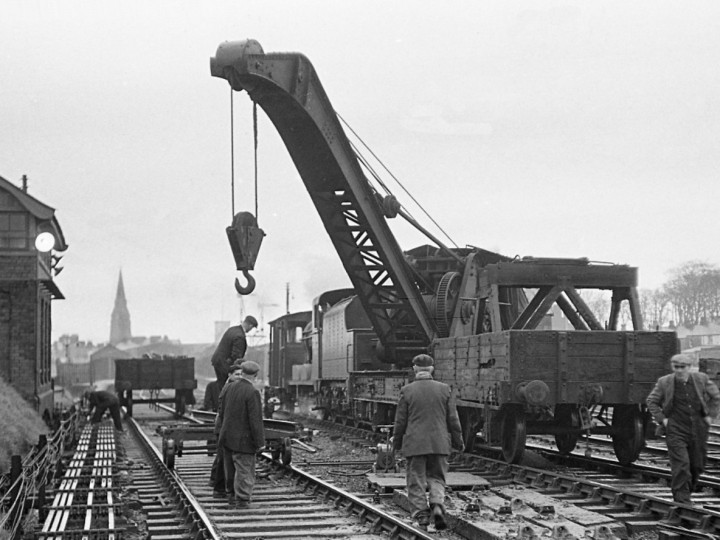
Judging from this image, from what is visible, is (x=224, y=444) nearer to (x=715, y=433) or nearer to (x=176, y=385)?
(x=715, y=433)

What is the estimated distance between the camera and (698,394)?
9633 mm

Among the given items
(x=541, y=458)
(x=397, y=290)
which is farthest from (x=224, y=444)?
(x=397, y=290)

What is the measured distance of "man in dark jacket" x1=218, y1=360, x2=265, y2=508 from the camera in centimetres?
1040

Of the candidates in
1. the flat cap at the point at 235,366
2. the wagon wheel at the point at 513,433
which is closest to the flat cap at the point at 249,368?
the flat cap at the point at 235,366

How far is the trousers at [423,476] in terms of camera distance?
9.04 metres

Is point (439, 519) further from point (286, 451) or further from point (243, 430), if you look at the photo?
point (286, 451)

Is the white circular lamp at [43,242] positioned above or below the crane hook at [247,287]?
above

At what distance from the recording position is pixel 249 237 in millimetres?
13953

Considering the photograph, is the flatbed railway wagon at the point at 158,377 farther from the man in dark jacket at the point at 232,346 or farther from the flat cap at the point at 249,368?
the flat cap at the point at 249,368

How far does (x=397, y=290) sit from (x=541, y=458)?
13.9 ft

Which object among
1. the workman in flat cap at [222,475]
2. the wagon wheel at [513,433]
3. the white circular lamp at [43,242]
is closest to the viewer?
the workman in flat cap at [222,475]

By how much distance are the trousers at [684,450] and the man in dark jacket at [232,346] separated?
208 inches

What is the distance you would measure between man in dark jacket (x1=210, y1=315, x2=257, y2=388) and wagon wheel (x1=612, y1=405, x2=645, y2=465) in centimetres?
509

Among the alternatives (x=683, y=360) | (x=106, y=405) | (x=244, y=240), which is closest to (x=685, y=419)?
(x=683, y=360)
